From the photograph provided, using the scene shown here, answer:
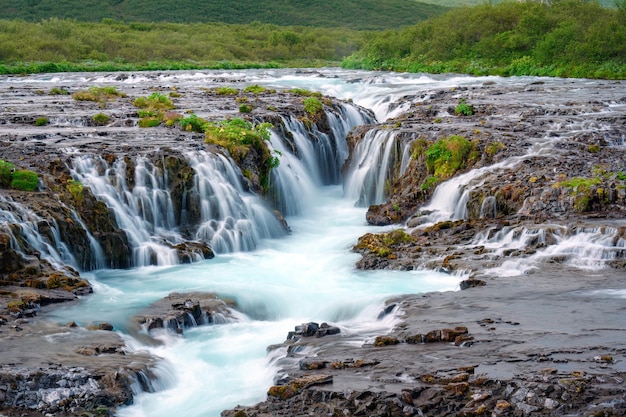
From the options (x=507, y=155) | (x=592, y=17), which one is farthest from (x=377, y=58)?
(x=507, y=155)

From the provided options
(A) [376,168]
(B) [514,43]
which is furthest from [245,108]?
(B) [514,43]

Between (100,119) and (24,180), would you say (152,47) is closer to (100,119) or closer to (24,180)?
(100,119)

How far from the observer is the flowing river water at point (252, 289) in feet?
41.0

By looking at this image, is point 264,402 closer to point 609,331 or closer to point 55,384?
point 55,384

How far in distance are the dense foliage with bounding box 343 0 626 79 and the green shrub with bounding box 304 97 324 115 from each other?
2235 centimetres

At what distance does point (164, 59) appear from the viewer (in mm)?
84875

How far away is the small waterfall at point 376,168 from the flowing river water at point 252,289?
0.57 feet

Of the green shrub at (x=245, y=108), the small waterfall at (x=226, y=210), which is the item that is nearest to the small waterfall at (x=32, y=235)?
the small waterfall at (x=226, y=210)

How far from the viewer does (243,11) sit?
5812 inches

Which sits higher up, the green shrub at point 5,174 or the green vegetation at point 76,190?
the green shrub at point 5,174

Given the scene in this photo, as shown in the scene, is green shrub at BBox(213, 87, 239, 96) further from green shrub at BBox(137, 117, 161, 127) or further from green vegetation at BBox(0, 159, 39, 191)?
green vegetation at BBox(0, 159, 39, 191)

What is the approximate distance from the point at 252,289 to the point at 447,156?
31.7 ft

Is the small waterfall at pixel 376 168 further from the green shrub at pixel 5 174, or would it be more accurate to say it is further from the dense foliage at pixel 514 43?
the dense foliage at pixel 514 43

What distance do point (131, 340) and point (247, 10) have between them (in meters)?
141
